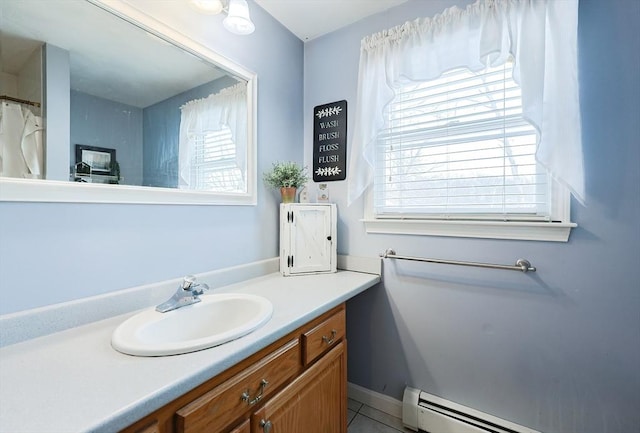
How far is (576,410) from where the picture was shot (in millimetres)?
1206

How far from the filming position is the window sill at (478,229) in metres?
1.20

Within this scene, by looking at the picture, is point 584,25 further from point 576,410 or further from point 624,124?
point 576,410

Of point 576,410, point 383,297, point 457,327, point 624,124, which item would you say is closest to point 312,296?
point 383,297

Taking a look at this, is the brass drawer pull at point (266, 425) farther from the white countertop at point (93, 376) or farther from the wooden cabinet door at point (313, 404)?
the white countertop at point (93, 376)

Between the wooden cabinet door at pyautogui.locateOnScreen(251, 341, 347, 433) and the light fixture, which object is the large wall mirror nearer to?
the light fixture

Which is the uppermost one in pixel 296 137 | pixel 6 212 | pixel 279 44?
pixel 279 44

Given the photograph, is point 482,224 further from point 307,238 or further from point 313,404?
point 313,404

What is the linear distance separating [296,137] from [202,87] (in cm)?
70

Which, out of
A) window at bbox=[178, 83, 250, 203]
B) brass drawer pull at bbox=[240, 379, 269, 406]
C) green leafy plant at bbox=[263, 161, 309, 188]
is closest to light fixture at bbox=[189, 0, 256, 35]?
window at bbox=[178, 83, 250, 203]

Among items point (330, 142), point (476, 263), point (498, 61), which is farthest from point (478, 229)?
point (330, 142)

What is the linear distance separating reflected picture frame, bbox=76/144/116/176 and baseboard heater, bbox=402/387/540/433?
1774mm

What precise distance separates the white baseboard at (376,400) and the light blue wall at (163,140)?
1.59m

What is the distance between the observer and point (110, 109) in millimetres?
1008

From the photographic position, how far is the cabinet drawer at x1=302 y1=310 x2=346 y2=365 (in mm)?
Answer: 1062
